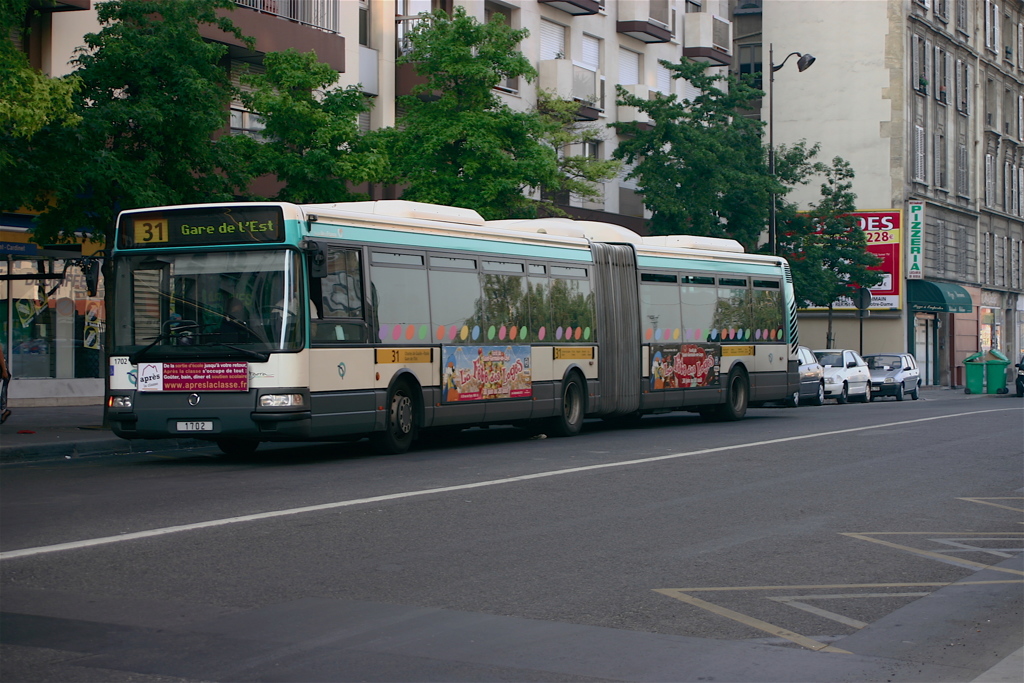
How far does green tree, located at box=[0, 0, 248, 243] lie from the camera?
60.1ft

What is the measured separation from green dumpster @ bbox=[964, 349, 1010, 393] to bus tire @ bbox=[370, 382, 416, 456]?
35451mm

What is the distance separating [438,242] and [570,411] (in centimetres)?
421

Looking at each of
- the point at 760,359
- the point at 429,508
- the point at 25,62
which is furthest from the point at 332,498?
the point at 760,359

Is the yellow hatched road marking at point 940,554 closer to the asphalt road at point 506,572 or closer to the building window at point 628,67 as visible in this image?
the asphalt road at point 506,572

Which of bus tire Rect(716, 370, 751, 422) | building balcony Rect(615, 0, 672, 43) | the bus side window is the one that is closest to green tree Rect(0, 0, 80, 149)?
the bus side window

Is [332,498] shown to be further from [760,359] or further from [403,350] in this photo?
[760,359]

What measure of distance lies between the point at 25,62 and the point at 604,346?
31.2ft

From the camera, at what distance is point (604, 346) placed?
21.3m

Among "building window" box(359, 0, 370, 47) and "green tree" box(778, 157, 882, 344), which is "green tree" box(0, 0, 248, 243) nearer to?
"building window" box(359, 0, 370, 47)

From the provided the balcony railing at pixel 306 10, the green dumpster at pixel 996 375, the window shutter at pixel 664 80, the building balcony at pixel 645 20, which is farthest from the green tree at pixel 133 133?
the green dumpster at pixel 996 375

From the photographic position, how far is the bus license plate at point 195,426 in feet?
48.8

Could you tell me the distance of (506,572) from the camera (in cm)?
825

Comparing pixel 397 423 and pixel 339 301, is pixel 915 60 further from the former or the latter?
pixel 339 301

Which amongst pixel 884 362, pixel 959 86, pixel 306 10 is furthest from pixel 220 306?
pixel 959 86
